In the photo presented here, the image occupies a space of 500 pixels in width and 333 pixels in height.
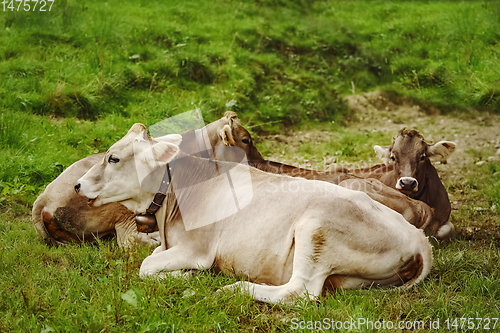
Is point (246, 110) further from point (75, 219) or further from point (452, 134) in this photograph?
point (75, 219)

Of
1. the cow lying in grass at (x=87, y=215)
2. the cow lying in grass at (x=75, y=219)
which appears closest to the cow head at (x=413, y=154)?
the cow lying in grass at (x=87, y=215)

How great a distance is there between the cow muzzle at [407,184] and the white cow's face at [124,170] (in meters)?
3.03

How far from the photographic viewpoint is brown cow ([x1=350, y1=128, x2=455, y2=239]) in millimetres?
6164

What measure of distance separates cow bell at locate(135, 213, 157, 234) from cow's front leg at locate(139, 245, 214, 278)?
0.39 meters

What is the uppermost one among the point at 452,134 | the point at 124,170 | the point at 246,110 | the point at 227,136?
the point at 124,170

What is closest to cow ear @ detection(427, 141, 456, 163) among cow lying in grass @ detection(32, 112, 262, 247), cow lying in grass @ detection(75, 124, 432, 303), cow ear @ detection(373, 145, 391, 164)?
cow ear @ detection(373, 145, 391, 164)

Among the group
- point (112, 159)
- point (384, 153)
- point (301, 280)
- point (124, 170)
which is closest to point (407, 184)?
point (384, 153)

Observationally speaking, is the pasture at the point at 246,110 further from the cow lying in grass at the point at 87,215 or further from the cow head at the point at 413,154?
the cow head at the point at 413,154

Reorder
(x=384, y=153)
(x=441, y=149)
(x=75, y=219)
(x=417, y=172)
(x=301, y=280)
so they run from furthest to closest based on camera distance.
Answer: (x=384, y=153) → (x=441, y=149) → (x=417, y=172) → (x=75, y=219) → (x=301, y=280)

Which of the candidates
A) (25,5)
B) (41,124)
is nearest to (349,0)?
(25,5)

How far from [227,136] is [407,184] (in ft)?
8.78

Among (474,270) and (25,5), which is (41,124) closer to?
(25,5)

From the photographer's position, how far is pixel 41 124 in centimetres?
830

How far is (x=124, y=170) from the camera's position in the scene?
4.68 m
